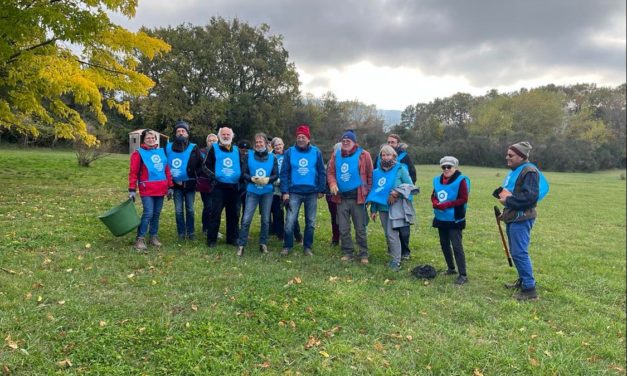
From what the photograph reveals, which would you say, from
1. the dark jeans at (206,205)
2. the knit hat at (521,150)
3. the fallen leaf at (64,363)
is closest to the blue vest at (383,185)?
the knit hat at (521,150)

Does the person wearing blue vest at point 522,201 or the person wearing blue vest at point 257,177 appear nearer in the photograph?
the person wearing blue vest at point 522,201

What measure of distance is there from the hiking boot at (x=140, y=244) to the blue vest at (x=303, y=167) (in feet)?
8.63

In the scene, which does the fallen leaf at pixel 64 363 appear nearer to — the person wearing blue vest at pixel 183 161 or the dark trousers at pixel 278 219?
the person wearing blue vest at pixel 183 161

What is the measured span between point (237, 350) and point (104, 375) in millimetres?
1136

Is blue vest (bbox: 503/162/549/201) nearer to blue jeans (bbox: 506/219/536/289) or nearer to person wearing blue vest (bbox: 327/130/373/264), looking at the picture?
blue jeans (bbox: 506/219/536/289)

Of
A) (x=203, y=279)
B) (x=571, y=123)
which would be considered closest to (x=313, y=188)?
(x=203, y=279)

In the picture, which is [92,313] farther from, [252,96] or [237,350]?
[252,96]

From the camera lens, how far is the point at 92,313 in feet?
14.9

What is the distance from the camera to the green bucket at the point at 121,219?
6.68 metres

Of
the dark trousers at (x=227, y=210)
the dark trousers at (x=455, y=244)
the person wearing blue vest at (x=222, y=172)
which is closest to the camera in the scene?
the dark trousers at (x=455, y=244)

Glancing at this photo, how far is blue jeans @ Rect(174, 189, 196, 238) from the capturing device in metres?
7.77

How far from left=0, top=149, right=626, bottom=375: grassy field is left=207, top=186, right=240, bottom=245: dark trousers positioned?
0.39 m

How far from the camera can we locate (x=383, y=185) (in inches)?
280

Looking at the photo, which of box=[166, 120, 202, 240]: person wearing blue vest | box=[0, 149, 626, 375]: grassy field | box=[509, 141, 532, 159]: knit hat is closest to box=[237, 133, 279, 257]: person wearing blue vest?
box=[0, 149, 626, 375]: grassy field
